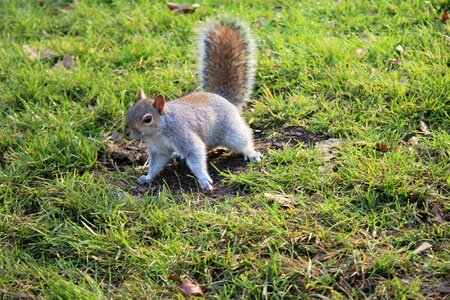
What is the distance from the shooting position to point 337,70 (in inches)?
132

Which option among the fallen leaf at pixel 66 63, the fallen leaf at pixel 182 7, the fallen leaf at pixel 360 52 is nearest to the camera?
the fallen leaf at pixel 360 52

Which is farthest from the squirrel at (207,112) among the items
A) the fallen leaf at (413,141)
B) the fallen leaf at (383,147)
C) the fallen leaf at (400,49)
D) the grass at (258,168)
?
the fallen leaf at (400,49)

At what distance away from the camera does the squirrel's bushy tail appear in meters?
3.28

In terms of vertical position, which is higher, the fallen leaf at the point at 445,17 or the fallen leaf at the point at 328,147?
the fallen leaf at the point at 445,17

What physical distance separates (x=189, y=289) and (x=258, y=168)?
79cm

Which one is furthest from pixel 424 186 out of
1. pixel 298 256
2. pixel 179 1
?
pixel 179 1

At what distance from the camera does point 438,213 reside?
2.41 meters

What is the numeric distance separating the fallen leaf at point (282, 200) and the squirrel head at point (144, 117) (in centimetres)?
59

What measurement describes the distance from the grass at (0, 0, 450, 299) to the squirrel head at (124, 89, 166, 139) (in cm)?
26

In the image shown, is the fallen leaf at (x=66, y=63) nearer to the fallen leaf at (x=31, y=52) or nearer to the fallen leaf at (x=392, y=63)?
the fallen leaf at (x=31, y=52)

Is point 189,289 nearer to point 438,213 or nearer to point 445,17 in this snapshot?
point 438,213

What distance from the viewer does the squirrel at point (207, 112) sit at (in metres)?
2.80

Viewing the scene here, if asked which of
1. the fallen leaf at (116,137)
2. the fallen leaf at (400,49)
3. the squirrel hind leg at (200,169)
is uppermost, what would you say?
the fallen leaf at (400,49)

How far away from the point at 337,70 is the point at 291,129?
47 cm
